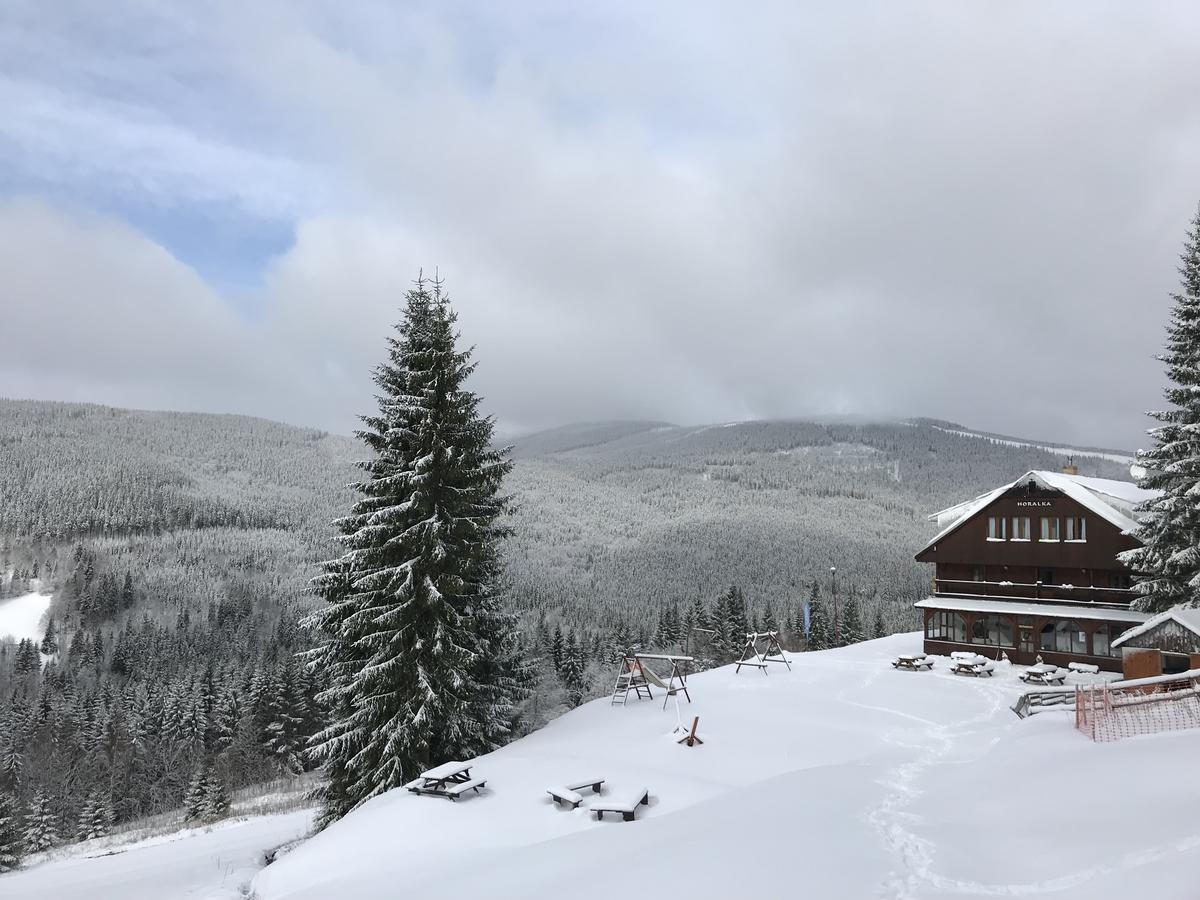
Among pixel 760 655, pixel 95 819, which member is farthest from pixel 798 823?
pixel 95 819

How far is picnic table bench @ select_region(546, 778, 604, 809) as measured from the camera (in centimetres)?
1268

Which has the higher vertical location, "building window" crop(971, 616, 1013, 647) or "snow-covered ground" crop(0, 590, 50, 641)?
"building window" crop(971, 616, 1013, 647)

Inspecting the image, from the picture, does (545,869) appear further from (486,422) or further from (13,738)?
(13,738)

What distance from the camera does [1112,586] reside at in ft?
103

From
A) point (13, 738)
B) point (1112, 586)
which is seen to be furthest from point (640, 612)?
point (1112, 586)

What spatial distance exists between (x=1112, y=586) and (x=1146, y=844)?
28.6 metres

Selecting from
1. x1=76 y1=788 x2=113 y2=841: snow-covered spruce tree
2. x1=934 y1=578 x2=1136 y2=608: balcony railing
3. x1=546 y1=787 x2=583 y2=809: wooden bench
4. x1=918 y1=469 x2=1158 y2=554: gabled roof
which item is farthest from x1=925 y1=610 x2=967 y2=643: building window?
x1=76 y1=788 x2=113 y2=841: snow-covered spruce tree

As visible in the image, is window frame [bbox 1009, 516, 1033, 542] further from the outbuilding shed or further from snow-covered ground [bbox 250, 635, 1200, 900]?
snow-covered ground [bbox 250, 635, 1200, 900]

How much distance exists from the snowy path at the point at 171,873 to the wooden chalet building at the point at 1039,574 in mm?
30420

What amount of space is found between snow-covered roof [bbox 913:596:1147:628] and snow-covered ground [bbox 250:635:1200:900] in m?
15.2

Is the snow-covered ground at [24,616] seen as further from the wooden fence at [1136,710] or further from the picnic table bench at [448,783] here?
the wooden fence at [1136,710]

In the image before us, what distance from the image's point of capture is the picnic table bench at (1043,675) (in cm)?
2598

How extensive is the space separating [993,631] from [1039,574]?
360cm

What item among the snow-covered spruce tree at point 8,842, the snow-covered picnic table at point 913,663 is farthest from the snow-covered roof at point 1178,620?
the snow-covered spruce tree at point 8,842
